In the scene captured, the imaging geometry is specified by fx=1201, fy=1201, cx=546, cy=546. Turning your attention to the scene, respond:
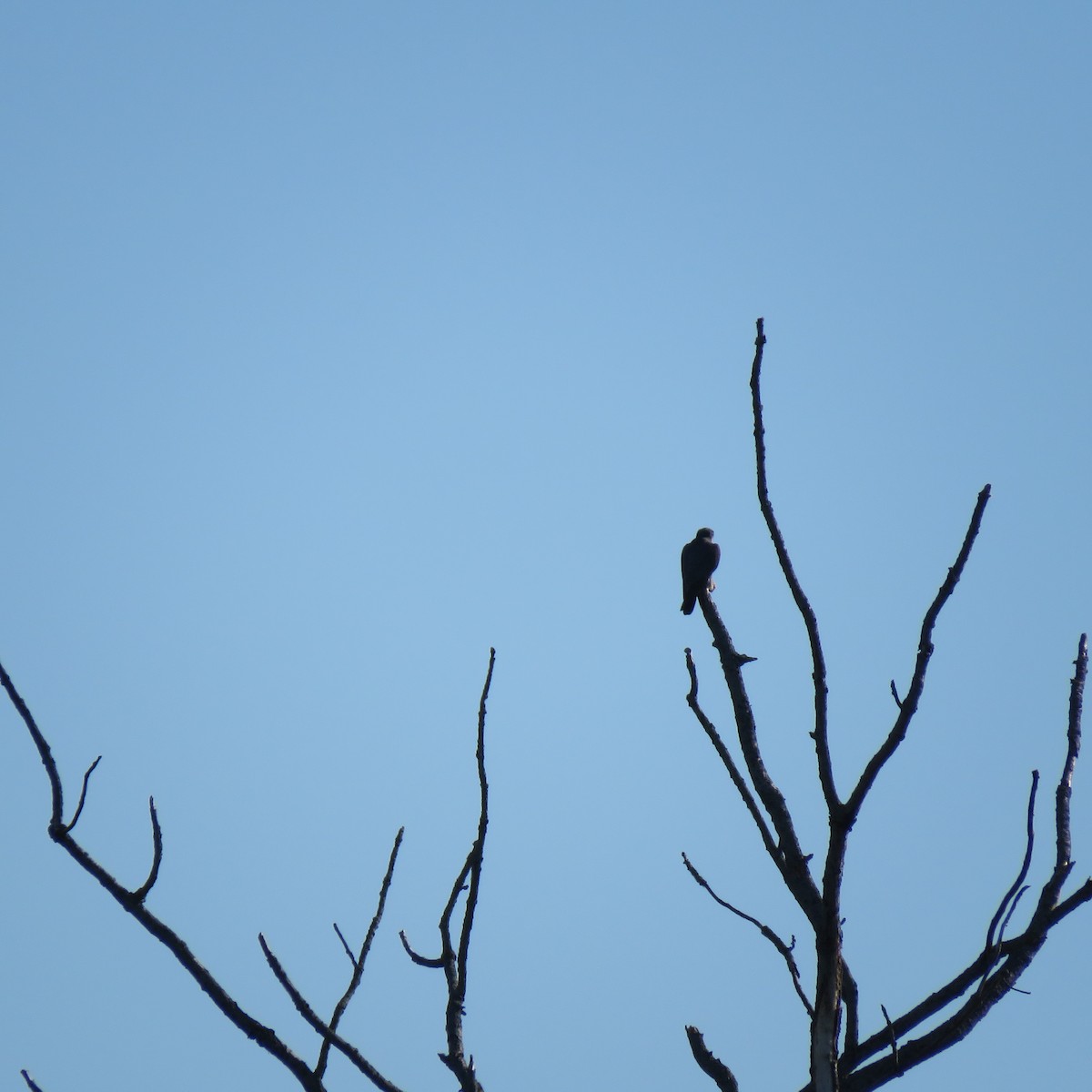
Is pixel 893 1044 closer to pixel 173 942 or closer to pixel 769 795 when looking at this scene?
pixel 769 795

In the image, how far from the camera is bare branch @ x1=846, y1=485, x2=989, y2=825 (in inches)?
115

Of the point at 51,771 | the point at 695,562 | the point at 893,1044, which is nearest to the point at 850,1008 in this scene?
the point at 893,1044

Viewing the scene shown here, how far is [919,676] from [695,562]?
934cm

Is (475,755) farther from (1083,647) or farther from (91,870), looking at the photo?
(1083,647)

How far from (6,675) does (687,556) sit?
972 cm

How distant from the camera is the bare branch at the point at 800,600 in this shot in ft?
9.83

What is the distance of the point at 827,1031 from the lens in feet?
9.36

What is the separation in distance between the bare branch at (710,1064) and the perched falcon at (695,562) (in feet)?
27.5

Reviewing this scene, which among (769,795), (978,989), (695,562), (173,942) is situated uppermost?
(695,562)

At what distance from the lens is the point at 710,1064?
10.7ft

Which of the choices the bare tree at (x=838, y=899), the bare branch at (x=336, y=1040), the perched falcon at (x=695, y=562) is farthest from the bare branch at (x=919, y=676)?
the perched falcon at (x=695, y=562)

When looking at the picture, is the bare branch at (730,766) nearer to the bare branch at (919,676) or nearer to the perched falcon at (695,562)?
the bare branch at (919,676)

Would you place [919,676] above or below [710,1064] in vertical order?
above

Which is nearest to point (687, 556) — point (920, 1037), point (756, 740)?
point (756, 740)
